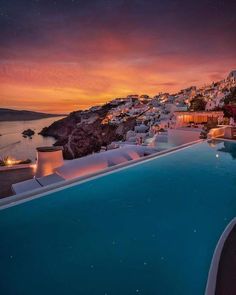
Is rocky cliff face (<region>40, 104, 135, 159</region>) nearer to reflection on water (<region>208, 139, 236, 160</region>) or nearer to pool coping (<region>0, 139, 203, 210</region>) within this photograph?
reflection on water (<region>208, 139, 236, 160</region>)

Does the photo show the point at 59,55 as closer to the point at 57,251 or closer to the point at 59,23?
the point at 59,23

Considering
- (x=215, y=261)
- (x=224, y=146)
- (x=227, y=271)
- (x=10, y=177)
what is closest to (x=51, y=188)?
(x=10, y=177)

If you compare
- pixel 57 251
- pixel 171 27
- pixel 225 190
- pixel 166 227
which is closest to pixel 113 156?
pixel 225 190

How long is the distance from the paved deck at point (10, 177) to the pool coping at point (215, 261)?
609cm

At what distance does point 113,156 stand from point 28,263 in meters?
7.39

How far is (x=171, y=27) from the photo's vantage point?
559 inches

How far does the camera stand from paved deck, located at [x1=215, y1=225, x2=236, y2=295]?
111 inches

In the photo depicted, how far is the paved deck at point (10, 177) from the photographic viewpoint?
7430 millimetres

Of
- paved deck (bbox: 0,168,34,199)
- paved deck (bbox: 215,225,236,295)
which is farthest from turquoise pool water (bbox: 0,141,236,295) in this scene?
paved deck (bbox: 0,168,34,199)

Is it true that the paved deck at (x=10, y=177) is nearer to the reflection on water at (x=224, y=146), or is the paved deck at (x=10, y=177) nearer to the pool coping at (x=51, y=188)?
the pool coping at (x=51, y=188)

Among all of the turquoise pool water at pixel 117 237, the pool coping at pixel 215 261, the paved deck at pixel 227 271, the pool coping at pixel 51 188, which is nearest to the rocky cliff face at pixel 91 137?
the pool coping at pixel 51 188

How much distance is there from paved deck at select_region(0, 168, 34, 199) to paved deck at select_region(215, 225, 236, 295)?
6.22 metres

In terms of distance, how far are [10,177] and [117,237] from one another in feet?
19.9

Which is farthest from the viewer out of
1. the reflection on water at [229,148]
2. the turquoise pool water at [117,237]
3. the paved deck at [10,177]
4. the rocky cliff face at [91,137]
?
the rocky cliff face at [91,137]
